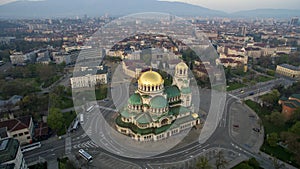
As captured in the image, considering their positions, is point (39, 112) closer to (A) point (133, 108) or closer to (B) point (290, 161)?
(A) point (133, 108)

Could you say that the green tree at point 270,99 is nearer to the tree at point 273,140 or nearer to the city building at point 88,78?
the tree at point 273,140

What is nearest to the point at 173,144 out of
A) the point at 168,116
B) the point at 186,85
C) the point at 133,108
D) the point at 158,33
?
the point at 168,116

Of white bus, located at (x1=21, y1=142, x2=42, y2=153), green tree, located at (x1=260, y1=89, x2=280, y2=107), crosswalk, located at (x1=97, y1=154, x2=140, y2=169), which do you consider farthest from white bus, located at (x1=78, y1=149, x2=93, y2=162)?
green tree, located at (x1=260, y1=89, x2=280, y2=107)

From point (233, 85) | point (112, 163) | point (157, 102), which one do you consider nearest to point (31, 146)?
point (112, 163)

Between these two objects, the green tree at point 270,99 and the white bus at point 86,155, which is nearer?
the white bus at point 86,155

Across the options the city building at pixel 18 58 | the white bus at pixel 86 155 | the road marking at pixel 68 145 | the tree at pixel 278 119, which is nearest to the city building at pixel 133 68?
the road marking at pixel 68 145

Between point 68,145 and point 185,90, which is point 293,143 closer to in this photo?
point 185,90

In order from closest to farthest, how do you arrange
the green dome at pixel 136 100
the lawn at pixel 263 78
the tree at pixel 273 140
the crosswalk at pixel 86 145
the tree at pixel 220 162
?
1. the tree at pixel 220 162
2. the tree at pixel 273 140
3. the crosswalk at pixel 86 145
4. the green dome at pixel 136 100
5. the lawn at pixel 263 78
